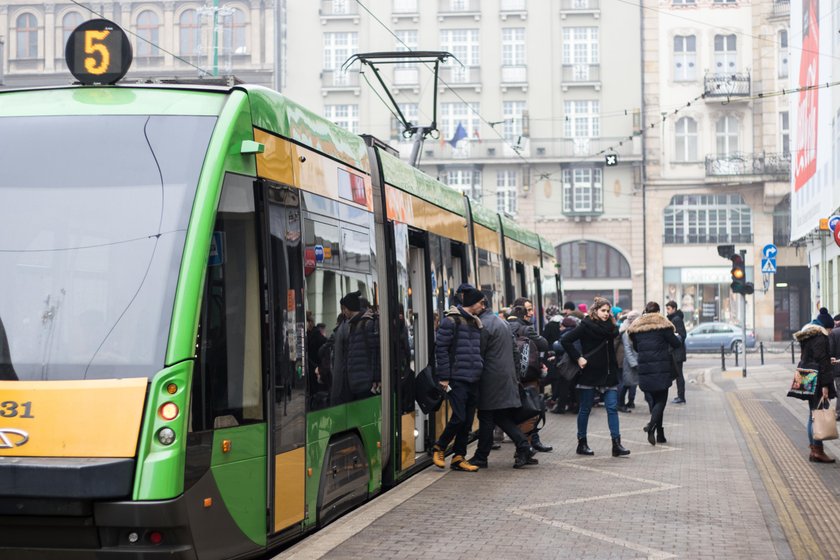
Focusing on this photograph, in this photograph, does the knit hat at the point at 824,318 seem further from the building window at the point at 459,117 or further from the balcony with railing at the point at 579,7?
the balcony with railing at the point at 579,7

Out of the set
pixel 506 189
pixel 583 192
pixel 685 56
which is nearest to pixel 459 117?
pixel 506 189

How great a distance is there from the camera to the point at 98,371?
6195mm

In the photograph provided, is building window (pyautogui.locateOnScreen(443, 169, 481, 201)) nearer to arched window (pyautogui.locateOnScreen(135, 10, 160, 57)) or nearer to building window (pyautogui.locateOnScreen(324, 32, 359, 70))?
building window (pyautogui.locateOnScreen(324, 32, 359, 70))

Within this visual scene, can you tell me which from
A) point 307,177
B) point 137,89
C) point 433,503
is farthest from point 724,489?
point 137,89

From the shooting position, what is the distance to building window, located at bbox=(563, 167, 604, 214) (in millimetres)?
56031

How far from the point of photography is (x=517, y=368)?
13.3m

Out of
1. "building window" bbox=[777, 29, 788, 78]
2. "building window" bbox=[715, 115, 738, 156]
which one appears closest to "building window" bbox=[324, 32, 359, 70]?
"building window" bbox=[715, 115, 738, 156]

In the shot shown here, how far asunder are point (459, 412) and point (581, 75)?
1811 inches

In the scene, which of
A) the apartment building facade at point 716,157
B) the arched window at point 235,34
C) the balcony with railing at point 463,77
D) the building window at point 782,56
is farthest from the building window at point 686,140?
the arched window at point 235,34

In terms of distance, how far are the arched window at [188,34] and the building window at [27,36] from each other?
626cm

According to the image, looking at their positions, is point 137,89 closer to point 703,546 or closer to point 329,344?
point 329,344

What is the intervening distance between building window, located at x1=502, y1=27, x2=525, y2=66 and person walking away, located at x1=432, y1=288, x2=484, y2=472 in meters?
45.5

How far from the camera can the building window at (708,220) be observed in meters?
55.4

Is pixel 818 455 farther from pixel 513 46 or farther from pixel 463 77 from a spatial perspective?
pixel 513 46
